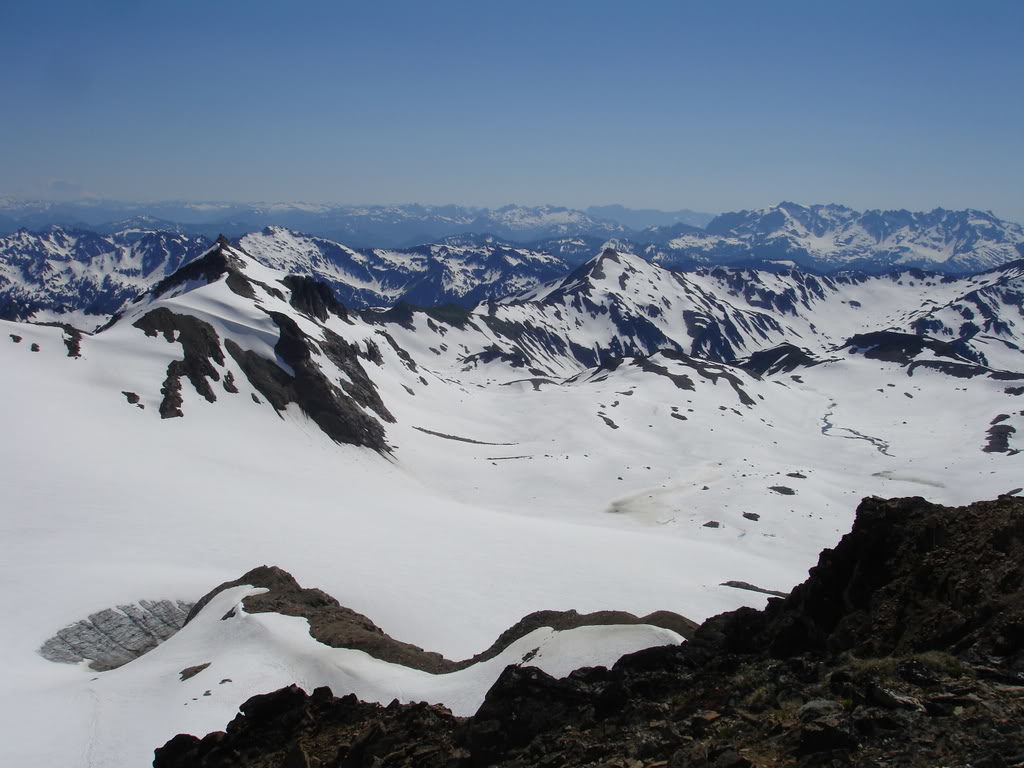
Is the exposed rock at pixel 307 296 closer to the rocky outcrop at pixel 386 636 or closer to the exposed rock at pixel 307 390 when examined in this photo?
the exposed rock at pixel 307 390

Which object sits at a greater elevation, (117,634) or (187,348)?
(187,348)

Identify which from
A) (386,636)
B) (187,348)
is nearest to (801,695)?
(386,636)

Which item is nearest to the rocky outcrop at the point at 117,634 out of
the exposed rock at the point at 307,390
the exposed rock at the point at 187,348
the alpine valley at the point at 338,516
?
the alpine valley at the point at 338,516

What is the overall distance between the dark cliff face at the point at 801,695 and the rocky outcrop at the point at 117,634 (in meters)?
18.8

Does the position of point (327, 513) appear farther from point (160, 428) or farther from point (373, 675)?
point (373, 675)

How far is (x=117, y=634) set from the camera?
35250mm

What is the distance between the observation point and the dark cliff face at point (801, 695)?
428 inches

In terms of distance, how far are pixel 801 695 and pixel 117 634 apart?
36.3 meters

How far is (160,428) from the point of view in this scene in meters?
65.9

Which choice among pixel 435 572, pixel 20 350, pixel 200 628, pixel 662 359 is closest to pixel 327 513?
pixel 435 572

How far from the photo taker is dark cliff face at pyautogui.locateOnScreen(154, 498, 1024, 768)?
428 inches

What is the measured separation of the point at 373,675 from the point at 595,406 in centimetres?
10728

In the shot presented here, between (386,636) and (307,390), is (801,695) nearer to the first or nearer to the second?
(386,636)

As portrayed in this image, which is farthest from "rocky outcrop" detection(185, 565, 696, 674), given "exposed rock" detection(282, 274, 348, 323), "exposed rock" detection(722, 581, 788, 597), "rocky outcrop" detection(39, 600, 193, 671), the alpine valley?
"exposed rock" detection(282, 274, 348, 323)
